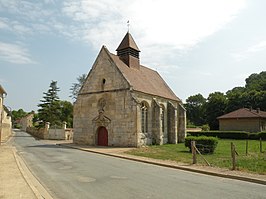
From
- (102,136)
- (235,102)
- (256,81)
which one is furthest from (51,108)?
(256,81)

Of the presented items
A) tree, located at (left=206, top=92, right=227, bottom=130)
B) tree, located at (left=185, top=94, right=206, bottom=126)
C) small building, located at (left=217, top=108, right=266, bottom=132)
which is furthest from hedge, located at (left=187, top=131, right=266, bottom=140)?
tree, located at (left=185, top=94, right=206, bottom=126)

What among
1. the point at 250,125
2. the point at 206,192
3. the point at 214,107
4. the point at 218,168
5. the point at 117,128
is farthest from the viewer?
the point at 214,107

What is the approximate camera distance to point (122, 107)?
75.2ft

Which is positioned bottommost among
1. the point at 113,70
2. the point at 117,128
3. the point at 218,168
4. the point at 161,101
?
the point at 218,168

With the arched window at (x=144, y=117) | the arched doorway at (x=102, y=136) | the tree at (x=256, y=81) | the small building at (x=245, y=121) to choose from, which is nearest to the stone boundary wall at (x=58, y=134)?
the arched doorway at (x=102, y=136)

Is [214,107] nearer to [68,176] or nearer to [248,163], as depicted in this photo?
[248,163]

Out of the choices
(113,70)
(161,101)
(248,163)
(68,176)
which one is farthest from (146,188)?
(161,101)

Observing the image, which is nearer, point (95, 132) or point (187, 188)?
point (187, 188)

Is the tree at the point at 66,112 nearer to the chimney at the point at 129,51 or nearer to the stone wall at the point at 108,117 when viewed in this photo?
the stone wall at the point at 108,117

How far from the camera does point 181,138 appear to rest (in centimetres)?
2938

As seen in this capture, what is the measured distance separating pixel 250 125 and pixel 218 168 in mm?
31420

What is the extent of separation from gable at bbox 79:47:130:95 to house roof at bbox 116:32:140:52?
303cm

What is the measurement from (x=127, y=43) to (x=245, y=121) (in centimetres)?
2399

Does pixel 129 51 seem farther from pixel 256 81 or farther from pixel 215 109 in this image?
pixel 256 81
